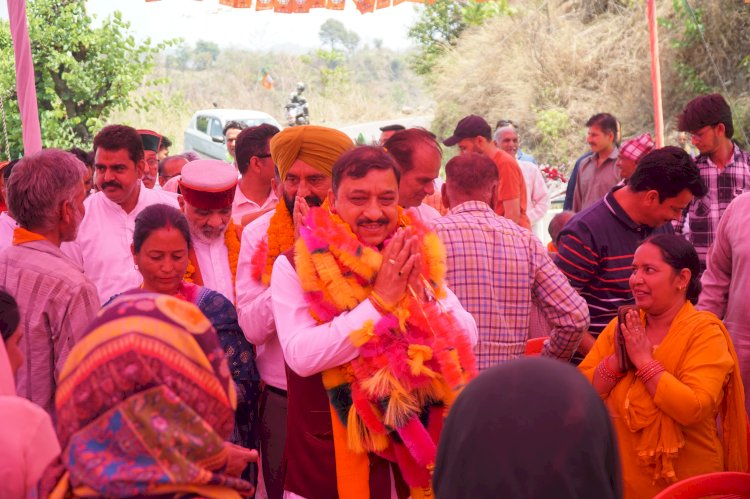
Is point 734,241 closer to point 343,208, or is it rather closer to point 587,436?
point 343,208

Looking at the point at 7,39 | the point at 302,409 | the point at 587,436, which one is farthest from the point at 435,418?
the point at 7,39

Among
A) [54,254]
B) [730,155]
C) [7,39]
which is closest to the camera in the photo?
[54,254]

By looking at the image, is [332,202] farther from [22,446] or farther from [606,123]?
[606,123]

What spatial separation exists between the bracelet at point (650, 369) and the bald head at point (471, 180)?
1.02 meters

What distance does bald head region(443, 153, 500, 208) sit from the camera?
3914mm

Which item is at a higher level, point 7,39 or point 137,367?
point 137,367

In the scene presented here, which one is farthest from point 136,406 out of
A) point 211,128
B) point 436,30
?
point 436,30

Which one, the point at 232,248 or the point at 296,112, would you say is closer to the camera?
the point at 232,248

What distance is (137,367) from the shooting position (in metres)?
1.80

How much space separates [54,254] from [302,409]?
1198 mm

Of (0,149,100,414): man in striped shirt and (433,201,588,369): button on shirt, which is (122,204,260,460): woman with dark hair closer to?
(0,149,100,414): man in striped shirt

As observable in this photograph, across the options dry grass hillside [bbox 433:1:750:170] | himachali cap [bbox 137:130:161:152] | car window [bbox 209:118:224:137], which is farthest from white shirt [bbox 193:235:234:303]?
dry grass hillside [bbox 433:1:750:170]

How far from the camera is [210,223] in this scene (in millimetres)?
4023

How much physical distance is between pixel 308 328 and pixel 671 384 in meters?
1.51
